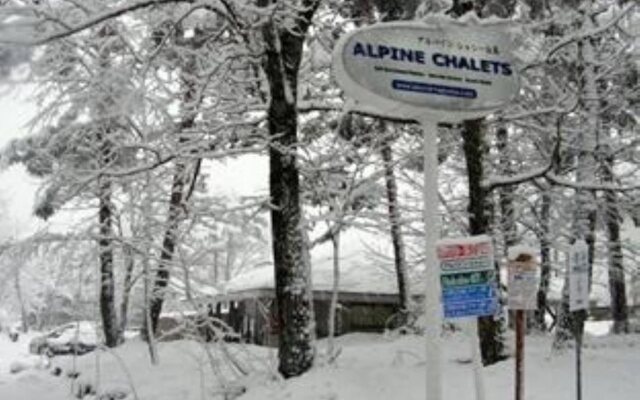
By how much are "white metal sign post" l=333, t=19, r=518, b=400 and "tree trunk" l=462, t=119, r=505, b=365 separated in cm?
440

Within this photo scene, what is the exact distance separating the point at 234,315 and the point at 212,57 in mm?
23472

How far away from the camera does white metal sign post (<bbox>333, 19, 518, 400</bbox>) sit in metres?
9.93

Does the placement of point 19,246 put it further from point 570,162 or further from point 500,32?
point 500,32

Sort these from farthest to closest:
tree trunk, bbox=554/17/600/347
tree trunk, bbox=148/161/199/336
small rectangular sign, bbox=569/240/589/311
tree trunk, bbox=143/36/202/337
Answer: tree trunk, bbox=148/161/199/336 → tree trunk, bbox=554/17/600/347 → tree trunk, bbox=143/36/202/337 → small rectangular sign, bbox=569/240/589/311

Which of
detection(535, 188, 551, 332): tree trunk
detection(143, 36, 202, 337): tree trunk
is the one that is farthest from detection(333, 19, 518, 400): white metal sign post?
detection(535, 188, 551, 332): tree trunk

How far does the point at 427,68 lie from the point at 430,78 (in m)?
0.11

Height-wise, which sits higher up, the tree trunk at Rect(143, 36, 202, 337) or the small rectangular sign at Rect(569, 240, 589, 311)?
A: the tree trunk at Rect(143, 36, 202, 337)

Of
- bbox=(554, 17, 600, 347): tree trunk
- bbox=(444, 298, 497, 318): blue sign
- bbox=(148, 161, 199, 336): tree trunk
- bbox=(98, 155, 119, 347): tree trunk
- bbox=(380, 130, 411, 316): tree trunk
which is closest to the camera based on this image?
bbox=(444, 298, 497, 318): blue sign

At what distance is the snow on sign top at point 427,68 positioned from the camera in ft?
32.5

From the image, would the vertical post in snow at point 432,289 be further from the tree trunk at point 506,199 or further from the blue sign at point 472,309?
the tree trunk at point 506,199

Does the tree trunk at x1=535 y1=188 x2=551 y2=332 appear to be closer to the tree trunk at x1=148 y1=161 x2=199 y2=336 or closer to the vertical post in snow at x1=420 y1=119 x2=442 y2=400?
the tree trunk at x1=148 y1=161 x2=199 y2=336

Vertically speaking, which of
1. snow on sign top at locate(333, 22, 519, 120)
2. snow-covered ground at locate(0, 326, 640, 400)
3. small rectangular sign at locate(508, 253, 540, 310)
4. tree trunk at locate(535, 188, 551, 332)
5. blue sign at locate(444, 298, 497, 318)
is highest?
snow on sign top at locate(333, 22, 519, 120)

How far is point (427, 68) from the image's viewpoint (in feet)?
33.6

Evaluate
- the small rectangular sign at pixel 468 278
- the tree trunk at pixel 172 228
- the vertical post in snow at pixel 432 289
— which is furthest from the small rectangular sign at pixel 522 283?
the tree trunk at pixel 172 228
